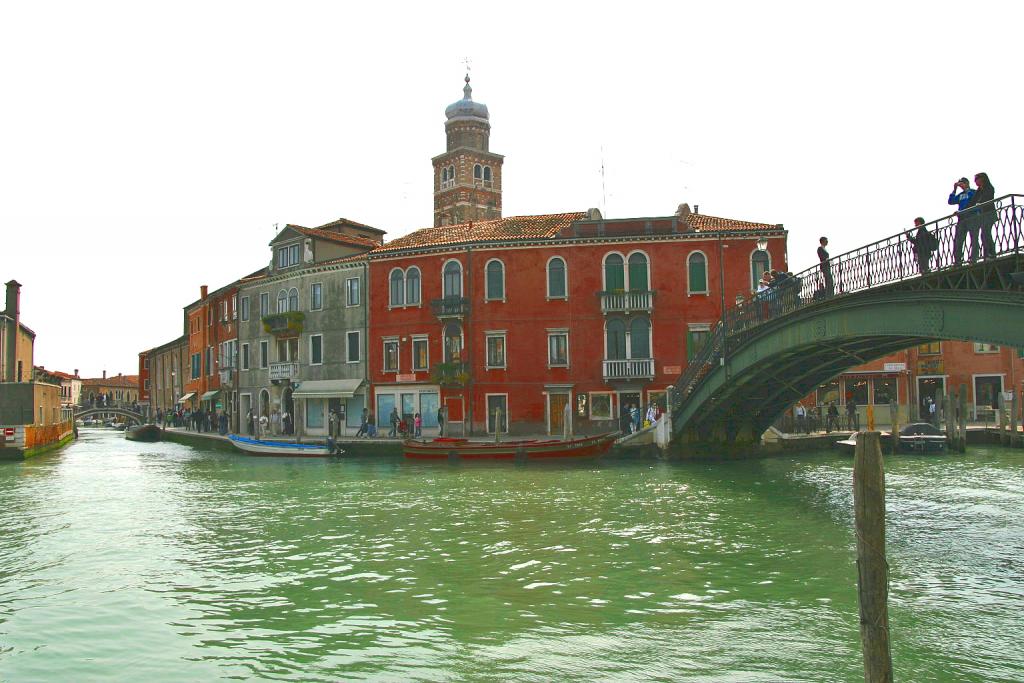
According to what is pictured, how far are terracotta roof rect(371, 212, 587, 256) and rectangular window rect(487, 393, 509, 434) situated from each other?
5636mm

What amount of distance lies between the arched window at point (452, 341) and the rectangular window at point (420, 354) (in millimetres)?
889

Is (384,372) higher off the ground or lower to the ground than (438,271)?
lower

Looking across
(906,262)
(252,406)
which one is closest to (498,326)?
(252,406)

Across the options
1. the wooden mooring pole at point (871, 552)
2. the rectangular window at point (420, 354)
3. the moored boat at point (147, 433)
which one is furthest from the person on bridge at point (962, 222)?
the moored boat at point (147, 433)

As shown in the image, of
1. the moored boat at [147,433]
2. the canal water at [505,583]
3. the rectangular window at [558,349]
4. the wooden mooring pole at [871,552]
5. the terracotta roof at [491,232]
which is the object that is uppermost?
the terracotta roof at [491,232]

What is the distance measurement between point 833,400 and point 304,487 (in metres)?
24.8

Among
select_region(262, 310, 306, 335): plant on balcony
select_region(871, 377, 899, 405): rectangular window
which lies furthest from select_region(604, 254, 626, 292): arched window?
select_region(871, 377, 899, 405): rectangular window

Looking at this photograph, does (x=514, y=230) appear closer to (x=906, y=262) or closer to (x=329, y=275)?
(x=329, y=275)

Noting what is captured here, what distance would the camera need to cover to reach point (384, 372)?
33500 millimetres

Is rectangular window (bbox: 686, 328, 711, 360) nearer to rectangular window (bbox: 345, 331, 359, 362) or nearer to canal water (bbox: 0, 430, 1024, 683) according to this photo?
canal water (bbox: 0, 430, 1024, 683)

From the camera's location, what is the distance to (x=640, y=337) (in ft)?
100.0

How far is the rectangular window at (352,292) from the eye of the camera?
34.5 meters

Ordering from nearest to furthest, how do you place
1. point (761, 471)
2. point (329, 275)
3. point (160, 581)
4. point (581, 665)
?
point (581, 665) < point (160, 581) < point (761, 471) < point (329, 275)

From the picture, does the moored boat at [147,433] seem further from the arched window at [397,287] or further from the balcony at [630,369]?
the balcony at [630,369]
